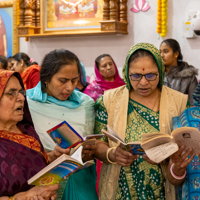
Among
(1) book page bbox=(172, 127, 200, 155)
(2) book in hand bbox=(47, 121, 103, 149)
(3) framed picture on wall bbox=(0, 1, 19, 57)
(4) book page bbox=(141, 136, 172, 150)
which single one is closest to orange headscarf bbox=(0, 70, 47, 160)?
(2) book in hand bbox=(47, 121, 103, 149)

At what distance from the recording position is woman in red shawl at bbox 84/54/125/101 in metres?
5.00

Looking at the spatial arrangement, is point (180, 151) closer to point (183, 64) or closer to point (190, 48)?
point (183, 64)

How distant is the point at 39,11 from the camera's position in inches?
236

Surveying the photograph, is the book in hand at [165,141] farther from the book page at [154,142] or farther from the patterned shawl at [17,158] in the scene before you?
the patterned shawl at [17,158]

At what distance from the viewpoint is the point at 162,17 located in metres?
5.07

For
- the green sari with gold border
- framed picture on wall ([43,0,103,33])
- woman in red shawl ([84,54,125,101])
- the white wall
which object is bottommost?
the green sari with gold border

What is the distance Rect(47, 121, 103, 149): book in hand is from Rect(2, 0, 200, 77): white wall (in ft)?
11.8

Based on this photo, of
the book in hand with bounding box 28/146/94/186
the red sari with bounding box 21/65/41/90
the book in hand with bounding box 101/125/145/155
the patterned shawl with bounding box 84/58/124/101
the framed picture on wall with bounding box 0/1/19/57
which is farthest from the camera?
the framed picture on wall with bounding box 0/1/19/57

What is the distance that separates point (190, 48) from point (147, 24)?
83 cm

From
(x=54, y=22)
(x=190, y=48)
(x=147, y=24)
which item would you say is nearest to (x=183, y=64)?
(x=190, y=48)

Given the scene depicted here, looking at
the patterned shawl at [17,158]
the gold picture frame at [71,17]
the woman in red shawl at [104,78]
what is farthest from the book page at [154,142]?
the gold picture frame at [71,17]

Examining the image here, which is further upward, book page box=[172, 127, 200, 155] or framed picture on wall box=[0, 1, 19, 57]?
framed picture on wall box=[0, 1, 19, 57]

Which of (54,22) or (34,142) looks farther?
(54,22)

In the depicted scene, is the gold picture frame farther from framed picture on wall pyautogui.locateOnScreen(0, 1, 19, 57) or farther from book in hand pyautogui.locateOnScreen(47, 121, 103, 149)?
book in hand pyautogui.locateOnScreen(47, 121, 103, 149)
